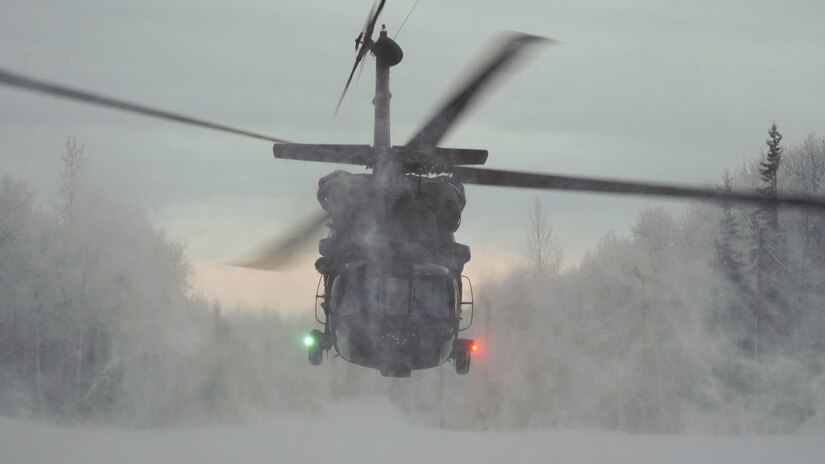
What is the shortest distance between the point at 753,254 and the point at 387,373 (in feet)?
76.6

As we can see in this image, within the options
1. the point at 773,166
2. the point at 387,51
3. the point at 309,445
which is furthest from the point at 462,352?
the point at 773,166

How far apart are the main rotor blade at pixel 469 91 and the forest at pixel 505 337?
15883 millimetres

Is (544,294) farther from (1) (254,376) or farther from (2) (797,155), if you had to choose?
(2) (797,155)

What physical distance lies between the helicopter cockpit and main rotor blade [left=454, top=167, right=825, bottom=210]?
1.12 m

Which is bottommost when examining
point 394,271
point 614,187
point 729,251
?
point 394,271

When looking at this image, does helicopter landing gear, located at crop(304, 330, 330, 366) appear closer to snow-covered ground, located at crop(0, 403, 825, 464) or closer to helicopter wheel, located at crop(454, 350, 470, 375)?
helicopter wheel, located at crop(454, 350, 470, 375)

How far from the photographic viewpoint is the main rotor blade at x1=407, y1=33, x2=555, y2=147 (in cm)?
723

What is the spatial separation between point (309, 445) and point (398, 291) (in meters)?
18.3

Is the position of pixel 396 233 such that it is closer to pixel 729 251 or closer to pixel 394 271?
pixel 394 271

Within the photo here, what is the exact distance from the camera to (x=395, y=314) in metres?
8.71

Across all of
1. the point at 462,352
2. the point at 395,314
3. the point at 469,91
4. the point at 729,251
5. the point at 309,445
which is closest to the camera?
the point at 469,91

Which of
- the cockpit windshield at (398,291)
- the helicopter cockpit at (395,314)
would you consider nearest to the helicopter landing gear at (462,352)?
the helicopter cockpit at (395,314)

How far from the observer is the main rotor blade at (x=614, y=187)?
7.25 metres

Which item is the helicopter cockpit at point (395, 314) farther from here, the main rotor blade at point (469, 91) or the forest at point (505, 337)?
the forest at point (505, 337)
